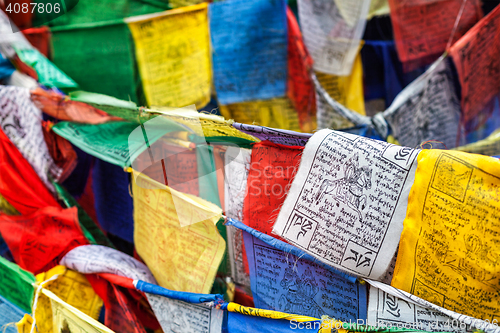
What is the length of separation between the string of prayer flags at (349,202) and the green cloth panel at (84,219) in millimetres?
768

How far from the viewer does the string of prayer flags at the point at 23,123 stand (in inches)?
43.5

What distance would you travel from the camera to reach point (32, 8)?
1.79 metres

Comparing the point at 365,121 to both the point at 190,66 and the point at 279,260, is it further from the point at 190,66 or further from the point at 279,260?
the point at 190,66

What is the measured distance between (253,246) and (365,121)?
0.68 meters

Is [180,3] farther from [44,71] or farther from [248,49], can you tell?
[44,71]

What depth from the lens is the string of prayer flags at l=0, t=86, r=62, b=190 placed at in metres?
1.10

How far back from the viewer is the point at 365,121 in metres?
1.24

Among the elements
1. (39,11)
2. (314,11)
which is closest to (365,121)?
(314,11)

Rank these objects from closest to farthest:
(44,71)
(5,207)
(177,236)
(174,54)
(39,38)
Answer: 1. (177,236)
2. (5,207)
3. (44,71)
4. (174,54)
5. (39,38)

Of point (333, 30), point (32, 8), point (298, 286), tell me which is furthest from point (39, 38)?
point (298, 286)

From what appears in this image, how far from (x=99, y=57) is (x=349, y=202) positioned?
144 cm

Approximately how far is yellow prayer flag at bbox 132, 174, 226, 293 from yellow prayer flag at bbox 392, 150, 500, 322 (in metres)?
0.39

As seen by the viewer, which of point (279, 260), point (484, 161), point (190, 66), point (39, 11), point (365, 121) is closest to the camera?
point (484, 161)

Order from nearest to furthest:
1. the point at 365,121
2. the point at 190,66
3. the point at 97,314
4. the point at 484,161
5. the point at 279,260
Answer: the point at 484,161
the point at 279,260
the point at 97,314
the point at 365,121
the point at 190,66
